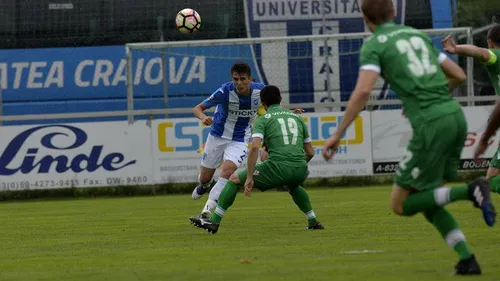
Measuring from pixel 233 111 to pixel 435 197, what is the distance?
7.09 meters

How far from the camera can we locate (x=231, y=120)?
1525 centimetres

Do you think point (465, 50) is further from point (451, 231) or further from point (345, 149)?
point (345, 149)

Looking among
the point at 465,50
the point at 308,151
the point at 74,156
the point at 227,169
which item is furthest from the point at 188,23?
the point at 465,50

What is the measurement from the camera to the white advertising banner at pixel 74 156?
21.5m

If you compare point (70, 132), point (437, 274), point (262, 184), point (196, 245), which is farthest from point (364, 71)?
point (70, 132)

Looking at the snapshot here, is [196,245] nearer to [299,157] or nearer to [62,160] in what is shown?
[299,157]

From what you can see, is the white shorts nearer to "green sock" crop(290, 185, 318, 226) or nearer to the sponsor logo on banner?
"green sock" crop(290, 185, 318, 226)

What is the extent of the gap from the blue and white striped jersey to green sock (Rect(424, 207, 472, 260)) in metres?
6.53

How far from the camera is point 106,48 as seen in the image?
82.2ft

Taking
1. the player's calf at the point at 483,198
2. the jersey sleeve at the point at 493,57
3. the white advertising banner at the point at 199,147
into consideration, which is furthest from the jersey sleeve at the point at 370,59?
the white advertising banner at the point at 199,147

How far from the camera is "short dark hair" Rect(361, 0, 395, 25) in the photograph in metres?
8.28

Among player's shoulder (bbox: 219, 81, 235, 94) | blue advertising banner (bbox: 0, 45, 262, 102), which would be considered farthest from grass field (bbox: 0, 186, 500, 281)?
blue advertising banner (bbox: 0, 45, 262, 102)

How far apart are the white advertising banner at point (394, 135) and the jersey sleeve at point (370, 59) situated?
14.0 meters

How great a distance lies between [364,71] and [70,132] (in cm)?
1415
